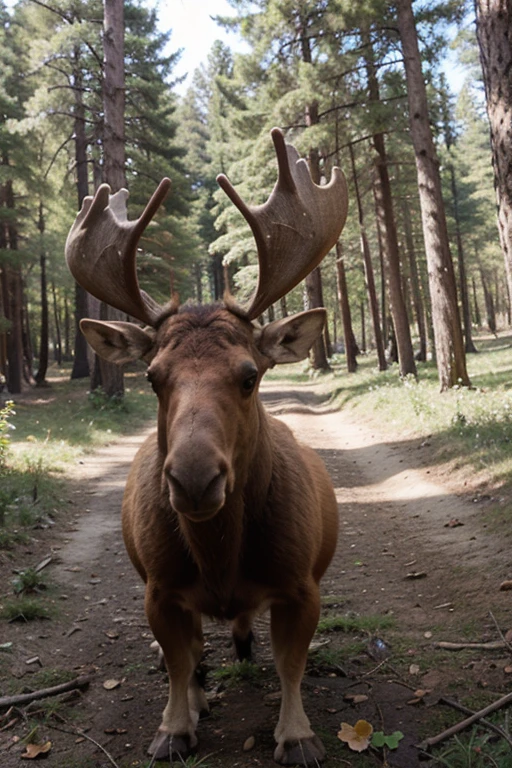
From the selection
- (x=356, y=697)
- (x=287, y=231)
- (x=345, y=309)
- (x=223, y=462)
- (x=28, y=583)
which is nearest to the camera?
(x=223, y=462)

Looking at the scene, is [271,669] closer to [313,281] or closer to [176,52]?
[313,281]

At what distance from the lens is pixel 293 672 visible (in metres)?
3.45

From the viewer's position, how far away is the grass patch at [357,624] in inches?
186

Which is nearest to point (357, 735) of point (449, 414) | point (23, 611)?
point (23, 611)

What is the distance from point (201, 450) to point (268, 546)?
1.05 metres

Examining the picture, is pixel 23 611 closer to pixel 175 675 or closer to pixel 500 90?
pixel 175 675

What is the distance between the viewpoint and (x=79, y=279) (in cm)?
403

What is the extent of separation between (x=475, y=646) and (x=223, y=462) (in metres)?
2.44

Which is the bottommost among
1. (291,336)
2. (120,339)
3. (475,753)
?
(475,753)

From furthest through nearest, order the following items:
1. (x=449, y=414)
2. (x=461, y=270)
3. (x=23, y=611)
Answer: (x=461, y=270) → (x=449, y=414) → (x=23, y=611)

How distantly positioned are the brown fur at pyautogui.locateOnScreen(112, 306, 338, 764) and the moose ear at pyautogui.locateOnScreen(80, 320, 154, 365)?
0.15 metres

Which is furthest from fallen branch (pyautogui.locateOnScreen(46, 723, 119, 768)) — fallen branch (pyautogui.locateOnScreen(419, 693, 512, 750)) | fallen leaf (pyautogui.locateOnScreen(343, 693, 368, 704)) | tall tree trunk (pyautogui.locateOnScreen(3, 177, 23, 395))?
tall tree trunk (pyautogui.locateOnScreen(3, 177, 23, 395))

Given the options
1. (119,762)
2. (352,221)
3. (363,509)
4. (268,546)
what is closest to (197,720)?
(119,762)

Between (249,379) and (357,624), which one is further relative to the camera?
(357,624)
